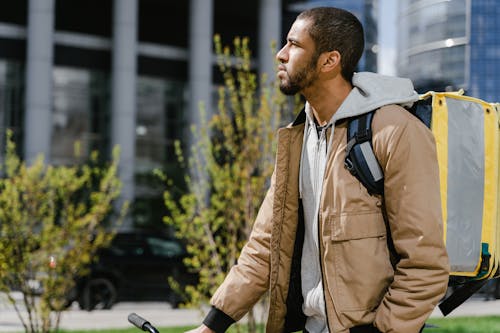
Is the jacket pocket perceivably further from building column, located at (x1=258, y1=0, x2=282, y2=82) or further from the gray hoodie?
building column, located at (x1=258, y1=0, x2=282, y2=82)

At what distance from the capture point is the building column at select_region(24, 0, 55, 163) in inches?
1275

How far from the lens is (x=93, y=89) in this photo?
36.1 metres

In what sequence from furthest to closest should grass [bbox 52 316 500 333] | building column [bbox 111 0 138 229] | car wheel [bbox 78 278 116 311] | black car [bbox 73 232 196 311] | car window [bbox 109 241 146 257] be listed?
building column [bbox 111 0 138 229] < car window [bbox 109 241 146 257] < black car [bbox 73 232 196 311] < car wheel [bbox 78 278 116 311] < grass [bbox 52 316 500 333]

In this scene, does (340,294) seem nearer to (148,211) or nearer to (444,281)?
(444,281)

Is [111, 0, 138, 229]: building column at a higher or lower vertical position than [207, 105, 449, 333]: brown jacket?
higher

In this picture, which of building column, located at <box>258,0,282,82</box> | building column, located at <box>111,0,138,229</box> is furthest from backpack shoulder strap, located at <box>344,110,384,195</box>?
building column, located at <box>258,0,282,82</box>

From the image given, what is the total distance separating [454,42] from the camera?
403 ft

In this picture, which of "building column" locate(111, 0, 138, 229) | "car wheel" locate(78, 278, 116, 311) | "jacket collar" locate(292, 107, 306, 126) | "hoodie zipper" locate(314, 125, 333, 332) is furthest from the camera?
"building column" locate(111, 0, 138, 229)

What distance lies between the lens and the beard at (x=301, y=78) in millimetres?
2436

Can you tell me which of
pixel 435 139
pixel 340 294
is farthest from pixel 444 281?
pixel 435 139

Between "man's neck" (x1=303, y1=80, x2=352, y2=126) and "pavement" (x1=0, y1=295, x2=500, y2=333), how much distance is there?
8762mm

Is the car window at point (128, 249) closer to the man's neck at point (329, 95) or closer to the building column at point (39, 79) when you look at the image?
the man's neck at point (329, 95)

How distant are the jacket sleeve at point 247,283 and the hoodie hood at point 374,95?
1.29 feet

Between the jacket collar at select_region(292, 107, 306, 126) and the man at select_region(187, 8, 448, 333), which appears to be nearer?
the man at select_region(187, 8, 448, 333)
